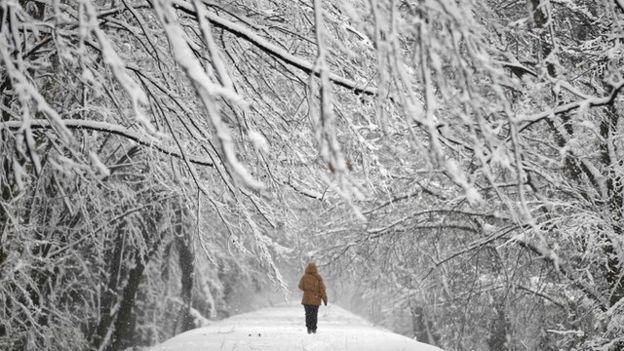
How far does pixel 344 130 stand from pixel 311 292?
713 cm

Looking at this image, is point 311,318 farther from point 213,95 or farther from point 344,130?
point 213,95

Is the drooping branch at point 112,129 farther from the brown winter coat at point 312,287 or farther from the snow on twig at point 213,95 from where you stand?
the brown winter coat at point 312,287

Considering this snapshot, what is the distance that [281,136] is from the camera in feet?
14.2

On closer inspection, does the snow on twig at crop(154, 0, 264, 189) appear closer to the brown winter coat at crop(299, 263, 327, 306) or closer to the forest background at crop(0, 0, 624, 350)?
the forest background at crop(0, 0, 624, 350)

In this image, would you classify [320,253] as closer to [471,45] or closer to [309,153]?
[309,153]

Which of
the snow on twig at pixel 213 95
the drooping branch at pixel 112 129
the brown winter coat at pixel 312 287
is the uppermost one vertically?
the drooping branch at pixel 112 129

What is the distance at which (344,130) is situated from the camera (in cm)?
417

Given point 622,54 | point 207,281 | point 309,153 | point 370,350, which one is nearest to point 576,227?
point 622,54

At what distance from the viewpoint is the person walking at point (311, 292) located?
10.7m

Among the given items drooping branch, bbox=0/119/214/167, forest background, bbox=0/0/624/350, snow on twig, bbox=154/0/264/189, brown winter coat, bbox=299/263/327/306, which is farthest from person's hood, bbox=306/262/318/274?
snow on twig, bbox=154/0/264/189

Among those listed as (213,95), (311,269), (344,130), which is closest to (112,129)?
(344,130)

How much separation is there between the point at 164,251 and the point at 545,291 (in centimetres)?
1393

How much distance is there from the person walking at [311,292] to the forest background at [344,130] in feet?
1.99

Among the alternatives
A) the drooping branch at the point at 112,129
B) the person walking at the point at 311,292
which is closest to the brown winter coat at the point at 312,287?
the person walking at the point at 311,292
